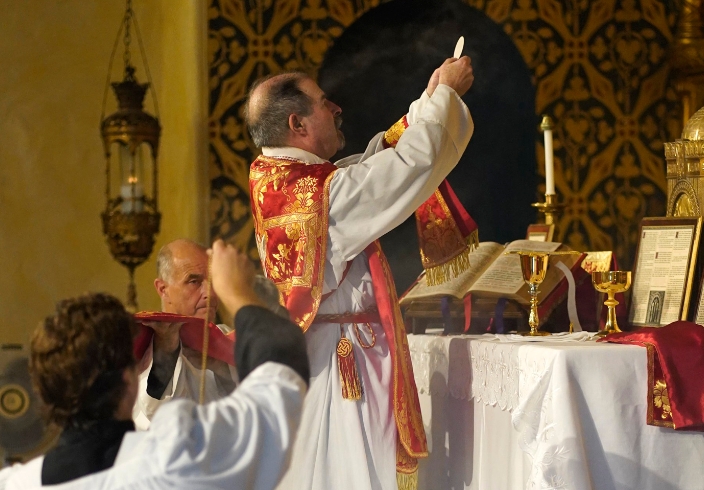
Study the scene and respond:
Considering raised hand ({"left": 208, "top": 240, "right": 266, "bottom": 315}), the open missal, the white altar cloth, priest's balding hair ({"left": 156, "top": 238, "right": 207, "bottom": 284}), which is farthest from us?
the open missal

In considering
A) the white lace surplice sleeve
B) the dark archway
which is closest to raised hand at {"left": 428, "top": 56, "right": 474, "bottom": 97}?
the white lace surplice sleeve

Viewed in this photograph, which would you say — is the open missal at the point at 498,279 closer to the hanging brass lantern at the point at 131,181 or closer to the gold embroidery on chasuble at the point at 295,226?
the gold embroidery on chasuble at the point at 295,226

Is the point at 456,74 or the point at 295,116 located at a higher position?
the point at 456,74

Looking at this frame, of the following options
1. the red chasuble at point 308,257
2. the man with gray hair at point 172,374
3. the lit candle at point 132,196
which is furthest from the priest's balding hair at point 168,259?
the lit candle at point 132,196

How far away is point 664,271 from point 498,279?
21.9 inches

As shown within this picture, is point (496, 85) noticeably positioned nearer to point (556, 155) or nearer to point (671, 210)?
point (556, 155)

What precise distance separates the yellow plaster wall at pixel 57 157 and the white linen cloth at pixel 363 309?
2854 millimetres

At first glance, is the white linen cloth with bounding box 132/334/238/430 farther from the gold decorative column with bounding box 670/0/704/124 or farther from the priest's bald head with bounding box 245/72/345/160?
the gold decorative column with bounding box 670/0/704/124

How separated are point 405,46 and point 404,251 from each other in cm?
113

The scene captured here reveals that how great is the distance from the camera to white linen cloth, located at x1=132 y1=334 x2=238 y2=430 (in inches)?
111

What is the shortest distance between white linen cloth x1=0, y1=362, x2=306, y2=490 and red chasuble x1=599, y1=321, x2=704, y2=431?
1.39 m

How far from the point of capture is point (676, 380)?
2664 mm

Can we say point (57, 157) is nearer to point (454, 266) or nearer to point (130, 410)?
point (454, 266)

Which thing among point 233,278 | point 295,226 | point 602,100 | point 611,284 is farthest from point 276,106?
point 602,100
